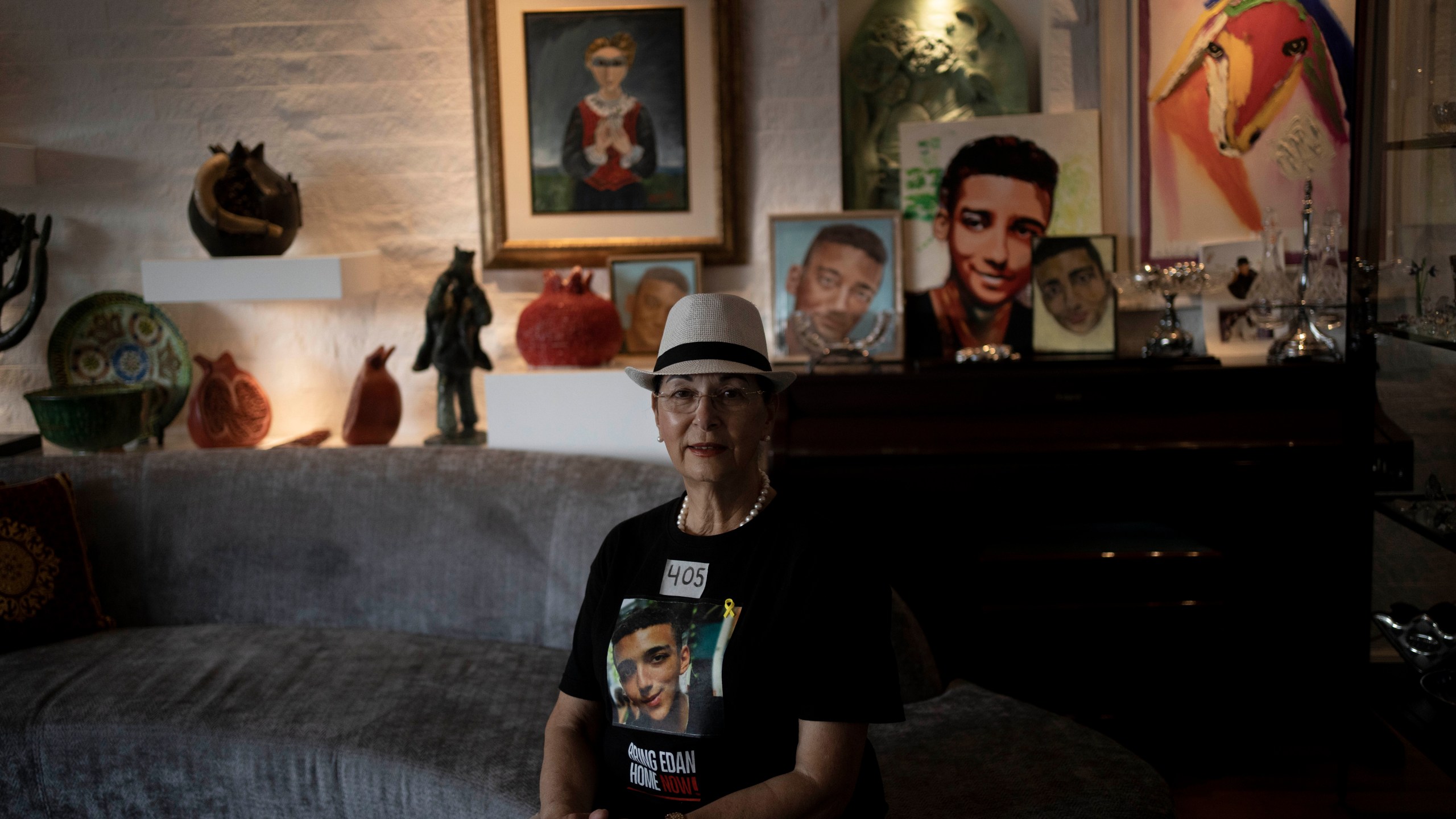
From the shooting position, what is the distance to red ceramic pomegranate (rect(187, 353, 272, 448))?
3346 millimetres

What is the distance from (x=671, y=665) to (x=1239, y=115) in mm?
2524

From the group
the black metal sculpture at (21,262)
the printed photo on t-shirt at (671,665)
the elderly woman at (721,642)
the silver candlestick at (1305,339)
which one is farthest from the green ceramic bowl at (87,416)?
the silver candlestick at (1305,339)

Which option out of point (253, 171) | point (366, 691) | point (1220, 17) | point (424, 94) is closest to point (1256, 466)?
point (1220, 17)

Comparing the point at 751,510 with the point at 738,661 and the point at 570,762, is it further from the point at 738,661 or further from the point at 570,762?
the point at 570,762

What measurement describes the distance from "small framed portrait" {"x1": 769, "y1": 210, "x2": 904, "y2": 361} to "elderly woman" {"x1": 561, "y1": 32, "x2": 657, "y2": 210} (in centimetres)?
44

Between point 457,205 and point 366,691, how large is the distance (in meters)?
1.57

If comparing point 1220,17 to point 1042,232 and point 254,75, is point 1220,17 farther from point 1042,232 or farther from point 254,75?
point 254,75

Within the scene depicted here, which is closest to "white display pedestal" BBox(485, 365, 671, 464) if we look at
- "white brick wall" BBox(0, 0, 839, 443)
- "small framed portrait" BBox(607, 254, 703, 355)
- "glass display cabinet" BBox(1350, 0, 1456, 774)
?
"small framed portrait" BBox(607, 254, 703, 355)

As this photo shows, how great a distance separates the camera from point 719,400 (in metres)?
1.67

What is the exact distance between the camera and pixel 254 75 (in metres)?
3.43

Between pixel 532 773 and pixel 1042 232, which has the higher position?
pixel 1042 232

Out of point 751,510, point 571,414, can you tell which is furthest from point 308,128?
point 751,510

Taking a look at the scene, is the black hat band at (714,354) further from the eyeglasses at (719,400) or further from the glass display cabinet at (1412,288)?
the glass display cabinet at (1412,288)

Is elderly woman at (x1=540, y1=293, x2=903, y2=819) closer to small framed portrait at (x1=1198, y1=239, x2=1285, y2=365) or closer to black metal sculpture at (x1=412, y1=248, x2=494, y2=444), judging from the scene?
black metal sculpture at (x1=412, y1=248, x2=494, y2=444)
